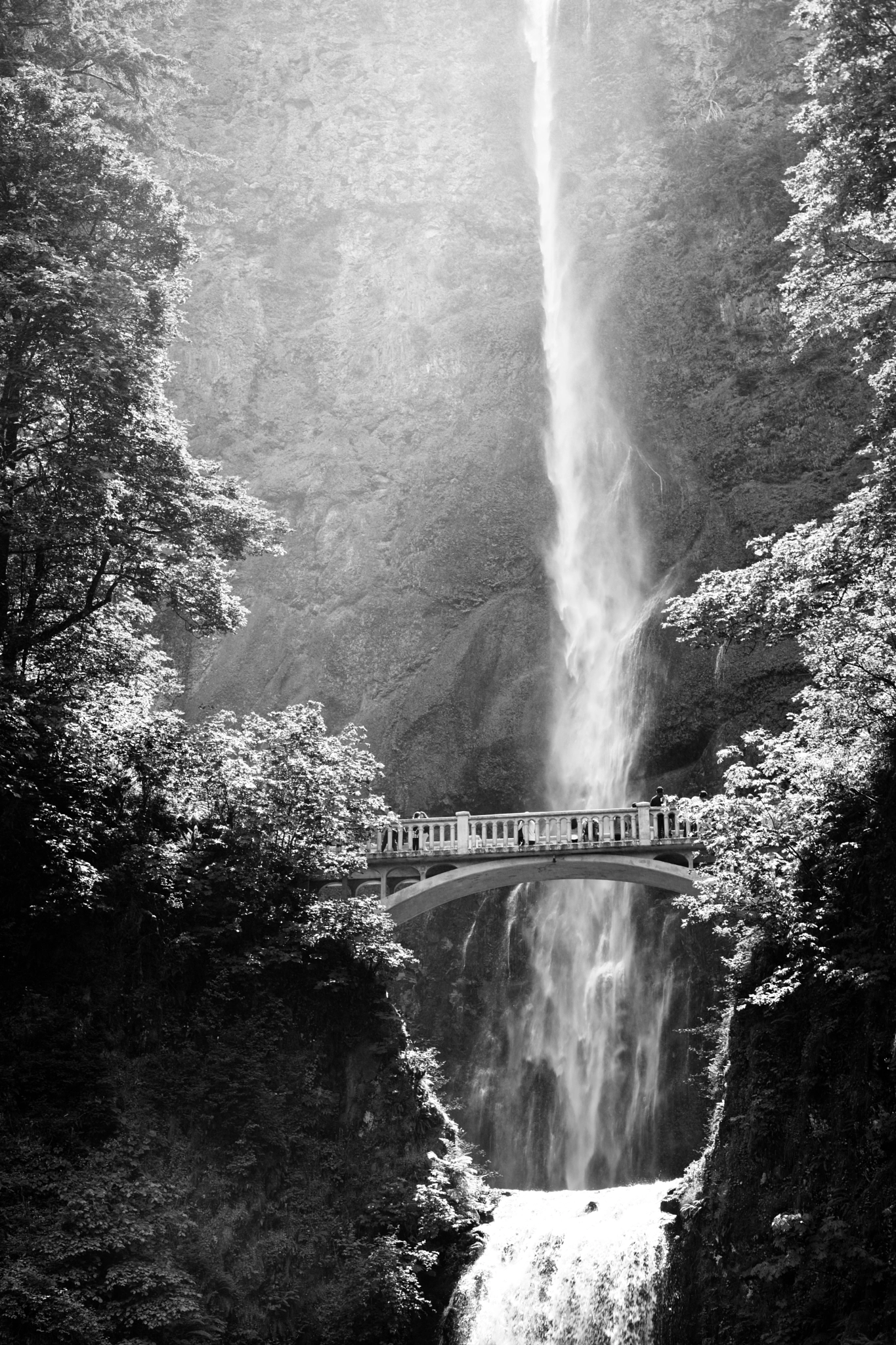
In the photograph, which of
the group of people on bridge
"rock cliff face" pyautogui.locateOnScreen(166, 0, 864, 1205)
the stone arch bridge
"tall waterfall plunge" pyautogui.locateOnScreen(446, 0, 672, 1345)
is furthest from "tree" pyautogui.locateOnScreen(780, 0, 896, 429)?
"rock cliff face" pyautogui.locateOnScreen(166, 0, 864, 1205)

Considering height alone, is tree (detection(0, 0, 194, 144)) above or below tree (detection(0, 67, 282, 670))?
above

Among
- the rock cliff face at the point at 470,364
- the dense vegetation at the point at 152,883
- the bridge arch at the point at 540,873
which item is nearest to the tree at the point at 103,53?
the dense vegetation at the point at 152,883

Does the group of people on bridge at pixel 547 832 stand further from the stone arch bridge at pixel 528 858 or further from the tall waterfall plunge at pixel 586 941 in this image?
the tall waterfall plunge at pixel 586 941

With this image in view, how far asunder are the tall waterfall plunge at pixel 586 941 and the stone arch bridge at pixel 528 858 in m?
5.97

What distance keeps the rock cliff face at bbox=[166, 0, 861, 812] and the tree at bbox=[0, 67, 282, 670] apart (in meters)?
15.4

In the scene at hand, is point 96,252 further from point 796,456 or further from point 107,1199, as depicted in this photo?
point 796,456

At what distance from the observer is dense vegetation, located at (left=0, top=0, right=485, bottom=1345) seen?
1589cm

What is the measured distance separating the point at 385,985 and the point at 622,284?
95.5 feet

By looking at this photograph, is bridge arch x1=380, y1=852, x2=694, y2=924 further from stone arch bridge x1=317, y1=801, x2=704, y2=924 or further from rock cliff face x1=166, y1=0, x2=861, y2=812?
rock cliff face x1=166, y1=0, x2=861, y2=812

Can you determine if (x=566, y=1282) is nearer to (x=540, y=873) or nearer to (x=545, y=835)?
(x=540, y=873)

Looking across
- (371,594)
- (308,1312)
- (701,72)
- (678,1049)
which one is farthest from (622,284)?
(308,1312)

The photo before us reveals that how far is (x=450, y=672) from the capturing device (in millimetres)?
35469

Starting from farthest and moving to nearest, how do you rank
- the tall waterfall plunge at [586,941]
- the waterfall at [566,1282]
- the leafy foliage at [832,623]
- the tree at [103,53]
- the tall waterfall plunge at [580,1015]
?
the tall waterfall plunge at [586,941] < the tree at [103,53] < the tall waterfall plunge at [580,1015] < the waterfall at [566,1282] < the leafy foliage at [832,623]

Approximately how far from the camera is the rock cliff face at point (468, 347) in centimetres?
3453
